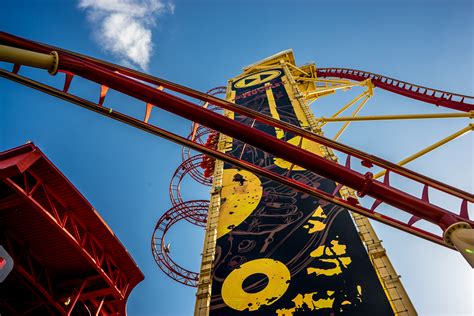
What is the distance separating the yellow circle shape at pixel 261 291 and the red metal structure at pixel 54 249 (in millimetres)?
9405

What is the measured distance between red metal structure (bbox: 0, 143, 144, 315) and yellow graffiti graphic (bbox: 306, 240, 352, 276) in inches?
411

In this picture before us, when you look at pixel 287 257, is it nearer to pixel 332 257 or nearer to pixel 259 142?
pixel 332 257

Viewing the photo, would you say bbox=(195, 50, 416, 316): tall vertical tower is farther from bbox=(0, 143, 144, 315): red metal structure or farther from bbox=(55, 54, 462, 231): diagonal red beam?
bbox=(0, 143, 144, 315): red metal structure

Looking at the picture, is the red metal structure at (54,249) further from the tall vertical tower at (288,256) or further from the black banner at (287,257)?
the black banner at (287,257)

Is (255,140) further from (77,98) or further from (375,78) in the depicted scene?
(375,78)

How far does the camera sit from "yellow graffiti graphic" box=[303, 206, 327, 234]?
6.36 meters

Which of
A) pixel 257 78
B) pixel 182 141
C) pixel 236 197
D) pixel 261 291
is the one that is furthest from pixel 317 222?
pixel 257 78

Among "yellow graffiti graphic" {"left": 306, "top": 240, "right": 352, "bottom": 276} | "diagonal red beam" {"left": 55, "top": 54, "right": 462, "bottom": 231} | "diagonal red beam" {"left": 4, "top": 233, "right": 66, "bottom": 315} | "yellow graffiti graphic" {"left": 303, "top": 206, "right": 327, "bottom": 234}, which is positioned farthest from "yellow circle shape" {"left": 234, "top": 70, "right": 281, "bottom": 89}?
"diagonal red beam" {"left": 4, "top": 233, "right": 66, "bottom": 315}

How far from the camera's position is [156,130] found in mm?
4355

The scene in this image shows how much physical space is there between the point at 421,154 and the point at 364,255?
4410mm

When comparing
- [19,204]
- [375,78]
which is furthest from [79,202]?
[375,78]

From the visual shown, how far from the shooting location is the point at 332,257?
18.6 feet

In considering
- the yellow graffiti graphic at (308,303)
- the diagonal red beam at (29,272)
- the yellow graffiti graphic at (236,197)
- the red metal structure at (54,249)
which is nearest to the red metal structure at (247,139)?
the yellow graffiti graphic at (308,303)

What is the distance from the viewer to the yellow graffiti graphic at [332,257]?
214 inches
